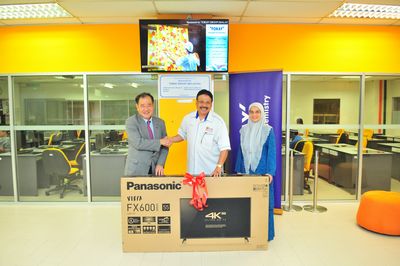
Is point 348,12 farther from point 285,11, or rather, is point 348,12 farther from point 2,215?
point 2,215

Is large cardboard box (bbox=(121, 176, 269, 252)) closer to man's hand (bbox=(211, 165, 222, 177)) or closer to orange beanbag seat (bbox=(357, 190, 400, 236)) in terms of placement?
man's hand (bbox=(211, 165, 222, 177))

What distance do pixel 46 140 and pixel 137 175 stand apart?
3008mm

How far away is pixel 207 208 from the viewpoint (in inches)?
108

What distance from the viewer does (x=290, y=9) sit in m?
3.79

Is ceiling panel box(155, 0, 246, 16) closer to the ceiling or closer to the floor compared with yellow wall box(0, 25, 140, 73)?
closer to the ceiling

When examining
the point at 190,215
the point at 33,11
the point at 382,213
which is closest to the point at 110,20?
the point at 33,11

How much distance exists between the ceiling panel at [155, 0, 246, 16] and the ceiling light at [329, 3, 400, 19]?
4.69 feet

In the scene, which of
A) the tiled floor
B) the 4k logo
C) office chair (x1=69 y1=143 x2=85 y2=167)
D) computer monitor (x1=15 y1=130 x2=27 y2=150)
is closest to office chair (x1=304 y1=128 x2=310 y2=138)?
the tiled floor

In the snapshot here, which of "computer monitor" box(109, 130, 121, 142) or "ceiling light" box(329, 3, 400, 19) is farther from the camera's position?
"computer monitor" box(109, 130, 121, 142)

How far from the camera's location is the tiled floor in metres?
2.71

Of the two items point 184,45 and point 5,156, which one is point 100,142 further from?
point 184,45

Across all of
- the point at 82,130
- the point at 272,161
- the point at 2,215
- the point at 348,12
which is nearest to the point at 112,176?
the point at 82,130

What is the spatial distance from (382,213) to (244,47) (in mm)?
2957

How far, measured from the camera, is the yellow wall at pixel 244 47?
4.35 m
